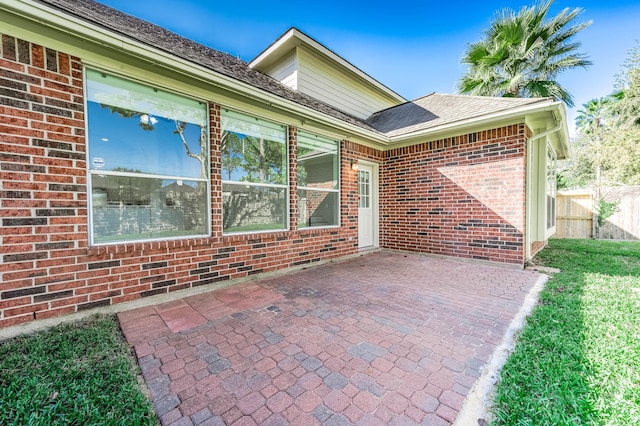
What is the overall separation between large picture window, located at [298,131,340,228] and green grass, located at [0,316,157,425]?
3.41 m

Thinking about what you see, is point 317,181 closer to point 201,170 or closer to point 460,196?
point 201,170

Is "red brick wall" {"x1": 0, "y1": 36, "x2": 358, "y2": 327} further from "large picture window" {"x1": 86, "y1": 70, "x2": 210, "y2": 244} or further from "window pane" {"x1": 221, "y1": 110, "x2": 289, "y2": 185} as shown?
"window pane" {"x1": 221, "y1": 110, "x2": 289, "y2": 185}

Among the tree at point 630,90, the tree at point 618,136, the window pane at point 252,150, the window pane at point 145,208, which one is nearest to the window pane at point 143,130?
the window pane at point 145,208

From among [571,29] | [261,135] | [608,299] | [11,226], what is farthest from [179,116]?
[571,29]

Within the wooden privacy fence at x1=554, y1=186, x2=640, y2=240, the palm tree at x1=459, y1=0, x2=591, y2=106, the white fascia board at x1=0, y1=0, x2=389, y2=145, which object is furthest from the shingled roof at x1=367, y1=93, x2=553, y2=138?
the wooden privacy fence at x1=554, y1=186, x2=640, y2=240

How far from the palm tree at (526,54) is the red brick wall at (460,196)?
5.16 metres

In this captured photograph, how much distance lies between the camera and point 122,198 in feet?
10.5

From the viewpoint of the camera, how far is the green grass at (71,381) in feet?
4.90

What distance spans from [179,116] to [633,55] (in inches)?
899

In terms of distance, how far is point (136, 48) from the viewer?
9.32 feet

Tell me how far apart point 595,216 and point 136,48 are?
14.7 m

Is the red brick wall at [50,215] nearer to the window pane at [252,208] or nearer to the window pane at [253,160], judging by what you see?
the window pane at [252,208]

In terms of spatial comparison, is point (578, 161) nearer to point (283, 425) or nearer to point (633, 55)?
point (633, 55)

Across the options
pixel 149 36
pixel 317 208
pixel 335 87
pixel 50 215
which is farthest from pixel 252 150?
pixel 335 87
